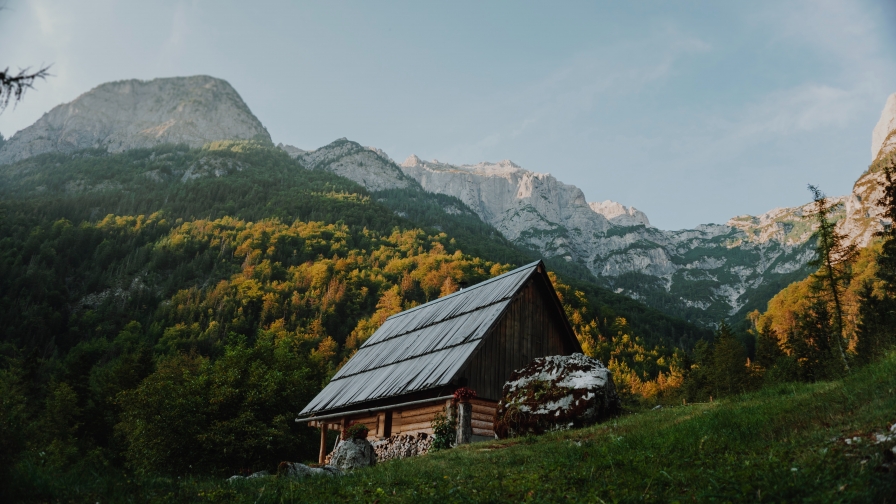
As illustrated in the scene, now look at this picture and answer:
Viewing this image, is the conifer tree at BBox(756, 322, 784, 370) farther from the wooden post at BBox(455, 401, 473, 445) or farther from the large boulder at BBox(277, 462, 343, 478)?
the large boulder at BBox(277, 462, 343, 478)

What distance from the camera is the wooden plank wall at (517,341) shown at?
21.4 meters

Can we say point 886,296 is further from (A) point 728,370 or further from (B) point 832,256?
(B) point 832,256

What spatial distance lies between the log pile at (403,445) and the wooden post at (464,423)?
1.59m

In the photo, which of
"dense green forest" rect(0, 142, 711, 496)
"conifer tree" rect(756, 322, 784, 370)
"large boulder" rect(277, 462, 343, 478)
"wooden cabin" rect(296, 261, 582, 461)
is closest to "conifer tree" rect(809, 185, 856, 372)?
"wooden cabin" rect(296, 261, 582, 461)

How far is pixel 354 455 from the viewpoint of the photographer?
15633 millimetres

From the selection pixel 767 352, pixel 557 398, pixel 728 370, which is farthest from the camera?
pixel 767 352

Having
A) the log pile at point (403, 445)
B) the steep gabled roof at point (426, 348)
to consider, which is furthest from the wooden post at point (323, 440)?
the log pile at point (403, 445)

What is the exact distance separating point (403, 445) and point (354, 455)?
6801 mm

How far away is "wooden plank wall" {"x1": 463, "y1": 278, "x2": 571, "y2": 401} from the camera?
21422 millimetres

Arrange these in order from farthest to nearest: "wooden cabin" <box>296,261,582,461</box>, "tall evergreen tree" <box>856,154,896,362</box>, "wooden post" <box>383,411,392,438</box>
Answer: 1. "tall evergreen tree" <box>856,154,896,362</box>
2. "wooden post" <box>383,411,392,438</box>
3. "wooden cabin" <box>296,261,582,461</box>

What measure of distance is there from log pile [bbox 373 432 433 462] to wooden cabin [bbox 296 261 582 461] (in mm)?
306

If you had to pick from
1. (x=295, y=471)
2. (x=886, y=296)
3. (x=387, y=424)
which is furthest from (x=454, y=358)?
(x=886, y=296)

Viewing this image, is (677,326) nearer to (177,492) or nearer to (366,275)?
(366,275)

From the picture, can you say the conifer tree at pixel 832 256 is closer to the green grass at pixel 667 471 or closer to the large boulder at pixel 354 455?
the green grass at pixel 667 471
